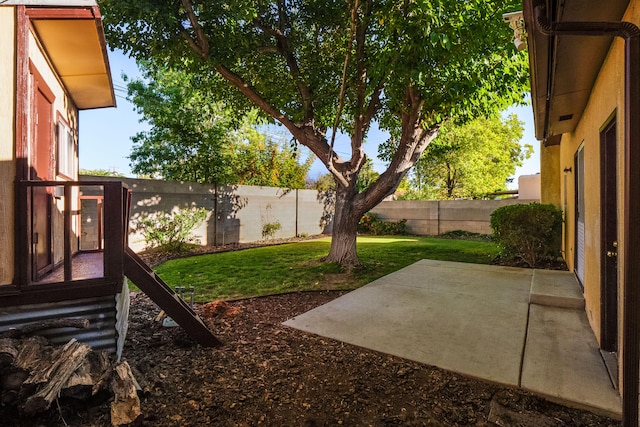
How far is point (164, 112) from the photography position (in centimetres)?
921

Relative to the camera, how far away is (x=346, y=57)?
5566mm

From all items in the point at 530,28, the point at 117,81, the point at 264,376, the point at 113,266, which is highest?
the point at 117,81

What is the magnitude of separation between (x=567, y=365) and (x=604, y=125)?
208 cm

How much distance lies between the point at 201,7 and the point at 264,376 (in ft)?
17.8

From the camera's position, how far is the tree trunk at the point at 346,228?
21.8 feet

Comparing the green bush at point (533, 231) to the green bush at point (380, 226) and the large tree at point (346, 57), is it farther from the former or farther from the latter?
the green bush at point (380, 226)

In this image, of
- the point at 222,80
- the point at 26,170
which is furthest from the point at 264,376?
the point at 222,80

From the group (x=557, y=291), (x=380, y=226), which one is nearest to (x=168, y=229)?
(x=557, y=291)

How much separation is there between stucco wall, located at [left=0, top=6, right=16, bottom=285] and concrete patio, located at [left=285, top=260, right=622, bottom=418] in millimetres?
2552

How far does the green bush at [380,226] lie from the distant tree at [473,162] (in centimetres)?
325

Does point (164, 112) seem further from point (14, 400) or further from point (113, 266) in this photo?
point (14, 400)

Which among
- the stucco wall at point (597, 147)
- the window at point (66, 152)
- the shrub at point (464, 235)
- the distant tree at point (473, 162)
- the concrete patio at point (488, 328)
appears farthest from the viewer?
the distant tree at point (473, 162)

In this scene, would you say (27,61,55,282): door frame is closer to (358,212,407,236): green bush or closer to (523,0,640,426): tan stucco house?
(523,0,640,426): tan stucco house

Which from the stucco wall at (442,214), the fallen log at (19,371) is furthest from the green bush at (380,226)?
the fallen log at (19,371)
